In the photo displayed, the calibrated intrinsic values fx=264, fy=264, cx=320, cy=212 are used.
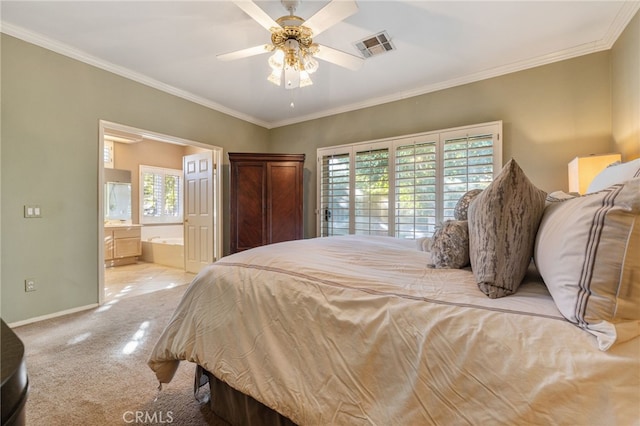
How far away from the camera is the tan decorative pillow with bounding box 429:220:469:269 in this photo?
49.1 inches

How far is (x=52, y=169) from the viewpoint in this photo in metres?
2.70

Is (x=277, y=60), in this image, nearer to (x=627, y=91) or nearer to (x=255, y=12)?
(x=255, y=12)

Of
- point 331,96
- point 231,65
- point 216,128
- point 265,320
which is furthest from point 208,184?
point 265,320

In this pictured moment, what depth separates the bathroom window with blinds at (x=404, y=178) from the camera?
3.13m

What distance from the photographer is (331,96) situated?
3877 mm

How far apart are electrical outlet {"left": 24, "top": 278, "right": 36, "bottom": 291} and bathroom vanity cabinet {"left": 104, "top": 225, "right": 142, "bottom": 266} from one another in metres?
2.84

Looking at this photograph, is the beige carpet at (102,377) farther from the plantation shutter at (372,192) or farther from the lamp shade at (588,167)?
the lamp shade at (588,167)

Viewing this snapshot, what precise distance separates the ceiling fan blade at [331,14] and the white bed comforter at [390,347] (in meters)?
1.51

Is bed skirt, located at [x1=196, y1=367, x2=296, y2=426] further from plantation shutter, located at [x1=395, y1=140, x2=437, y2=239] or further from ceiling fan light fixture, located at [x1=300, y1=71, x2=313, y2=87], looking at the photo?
plantation shutter, located at [x1=395, y1=140, x2=437, y2=239]

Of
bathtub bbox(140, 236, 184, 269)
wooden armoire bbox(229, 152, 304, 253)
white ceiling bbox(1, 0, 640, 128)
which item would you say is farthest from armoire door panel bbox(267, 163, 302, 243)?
bathtub bbox(140, 236, 184, 269)

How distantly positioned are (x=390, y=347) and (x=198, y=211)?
14.5 ft

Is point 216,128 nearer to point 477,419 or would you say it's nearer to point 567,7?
point 567,7

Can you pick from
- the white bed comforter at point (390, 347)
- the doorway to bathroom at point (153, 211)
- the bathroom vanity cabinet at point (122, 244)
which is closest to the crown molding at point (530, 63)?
the doorway to bathroom at point (153, 211)

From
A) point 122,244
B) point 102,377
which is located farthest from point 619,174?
point 122,244
